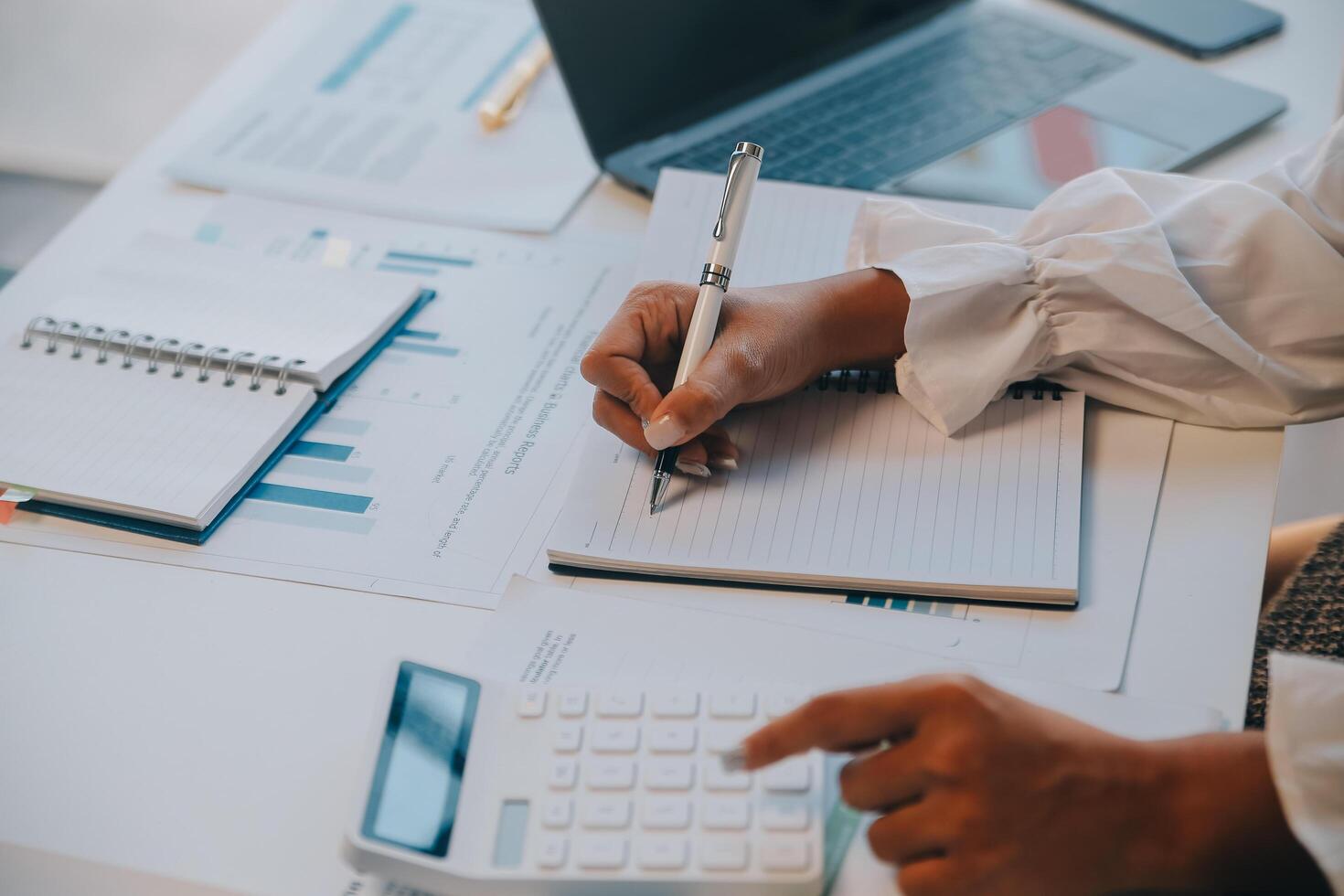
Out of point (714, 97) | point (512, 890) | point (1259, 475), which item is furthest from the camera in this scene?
point (714, 97)

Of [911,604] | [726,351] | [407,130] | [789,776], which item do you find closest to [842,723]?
[789,776]

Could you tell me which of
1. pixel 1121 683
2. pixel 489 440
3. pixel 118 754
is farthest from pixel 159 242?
pixel 1121 683

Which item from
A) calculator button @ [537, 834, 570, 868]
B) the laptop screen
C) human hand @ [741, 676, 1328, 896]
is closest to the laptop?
the laptop screen

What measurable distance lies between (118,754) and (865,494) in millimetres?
409

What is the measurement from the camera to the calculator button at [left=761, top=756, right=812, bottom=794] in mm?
477

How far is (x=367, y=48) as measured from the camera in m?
1.17

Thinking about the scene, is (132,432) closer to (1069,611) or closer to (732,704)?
(732,704)

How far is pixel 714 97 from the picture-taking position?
99 centimetres

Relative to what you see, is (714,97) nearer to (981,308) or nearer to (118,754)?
(981,308)

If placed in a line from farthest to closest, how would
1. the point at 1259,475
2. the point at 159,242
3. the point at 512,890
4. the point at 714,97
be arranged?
the point at 714,97
the point at 159,242
the point at 1259,475
the point at 512,890

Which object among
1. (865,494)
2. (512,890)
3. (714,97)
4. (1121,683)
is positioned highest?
(714,97)

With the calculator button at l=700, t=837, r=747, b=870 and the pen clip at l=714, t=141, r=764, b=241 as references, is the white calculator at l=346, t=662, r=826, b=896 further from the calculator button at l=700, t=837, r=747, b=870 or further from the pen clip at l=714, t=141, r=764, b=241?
the pen clip at l=714, t=141, r=764, b=241

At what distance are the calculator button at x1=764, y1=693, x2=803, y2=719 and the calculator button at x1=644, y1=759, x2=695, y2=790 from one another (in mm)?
42

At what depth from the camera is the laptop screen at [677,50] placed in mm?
908
